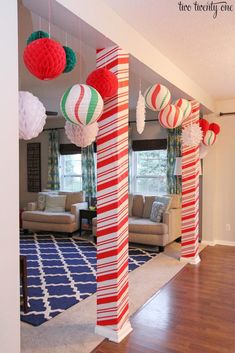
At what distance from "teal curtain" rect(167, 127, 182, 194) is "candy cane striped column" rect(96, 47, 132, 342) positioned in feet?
11.8

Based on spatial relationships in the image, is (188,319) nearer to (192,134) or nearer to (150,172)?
(192,134)

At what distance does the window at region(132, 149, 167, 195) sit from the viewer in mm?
6289

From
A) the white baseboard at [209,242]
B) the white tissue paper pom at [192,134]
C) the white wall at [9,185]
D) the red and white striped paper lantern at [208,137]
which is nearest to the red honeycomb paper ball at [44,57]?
the white wall at [9,185]

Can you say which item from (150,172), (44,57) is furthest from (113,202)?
(150,172)

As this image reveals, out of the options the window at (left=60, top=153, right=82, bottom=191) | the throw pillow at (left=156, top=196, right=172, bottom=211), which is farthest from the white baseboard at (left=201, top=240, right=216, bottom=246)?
the window at (left=60, top=153, right=82, bottom=191)

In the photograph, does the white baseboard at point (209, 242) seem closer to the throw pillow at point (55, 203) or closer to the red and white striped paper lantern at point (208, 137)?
the red and white striped paper lantern at point (208, 137)

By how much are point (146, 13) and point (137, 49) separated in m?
0.35

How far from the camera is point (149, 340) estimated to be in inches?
94.8

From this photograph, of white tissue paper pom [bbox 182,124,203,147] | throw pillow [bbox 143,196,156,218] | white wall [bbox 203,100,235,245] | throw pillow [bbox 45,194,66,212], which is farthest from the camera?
throw pillow [bbox 45,194,66,212]

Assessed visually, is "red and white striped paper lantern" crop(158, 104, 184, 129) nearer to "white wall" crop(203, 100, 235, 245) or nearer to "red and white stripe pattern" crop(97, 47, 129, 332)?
"red and white stripe pattern" crop(97, 47, 129, 332)

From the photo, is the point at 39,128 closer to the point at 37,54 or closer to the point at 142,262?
the point at 37,54

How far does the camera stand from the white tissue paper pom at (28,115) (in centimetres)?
154

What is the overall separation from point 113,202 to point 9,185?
3.56ft

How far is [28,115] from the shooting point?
5.03 ft
